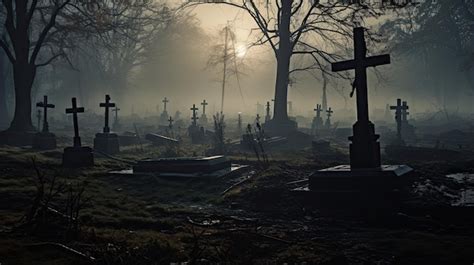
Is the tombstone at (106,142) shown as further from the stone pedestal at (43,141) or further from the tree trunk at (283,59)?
the tree trunk at (283,59)

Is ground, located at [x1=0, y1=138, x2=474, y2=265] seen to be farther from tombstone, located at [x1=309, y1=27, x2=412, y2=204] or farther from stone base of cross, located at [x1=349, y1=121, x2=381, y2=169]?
stone base of cross, located at [x1=349, y1=121, x2=381, y2=169]

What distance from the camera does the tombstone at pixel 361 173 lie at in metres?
7.78

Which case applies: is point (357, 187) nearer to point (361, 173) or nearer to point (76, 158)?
point (361, 173)

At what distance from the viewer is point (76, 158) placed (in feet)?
43.2

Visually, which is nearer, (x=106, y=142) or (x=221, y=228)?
(x=221, y=228)

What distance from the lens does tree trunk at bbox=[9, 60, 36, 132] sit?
71.9 ft

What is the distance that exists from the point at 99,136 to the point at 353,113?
201 ft

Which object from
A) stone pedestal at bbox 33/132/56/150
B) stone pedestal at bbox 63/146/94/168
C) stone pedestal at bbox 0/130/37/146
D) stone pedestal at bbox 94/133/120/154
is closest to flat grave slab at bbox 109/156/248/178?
stone pedestal at bbox 63/146/94/168

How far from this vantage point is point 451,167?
1078cm

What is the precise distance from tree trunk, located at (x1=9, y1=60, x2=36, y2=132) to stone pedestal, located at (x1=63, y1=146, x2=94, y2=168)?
9819mm

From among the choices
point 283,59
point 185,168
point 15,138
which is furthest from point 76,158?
point 283,59

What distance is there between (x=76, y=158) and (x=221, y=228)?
7.82 m

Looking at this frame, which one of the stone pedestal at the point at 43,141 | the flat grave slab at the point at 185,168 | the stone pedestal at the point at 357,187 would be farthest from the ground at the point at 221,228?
the stone pedestal at the point at 43,141

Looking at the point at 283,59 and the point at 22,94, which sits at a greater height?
the point at 283,59
